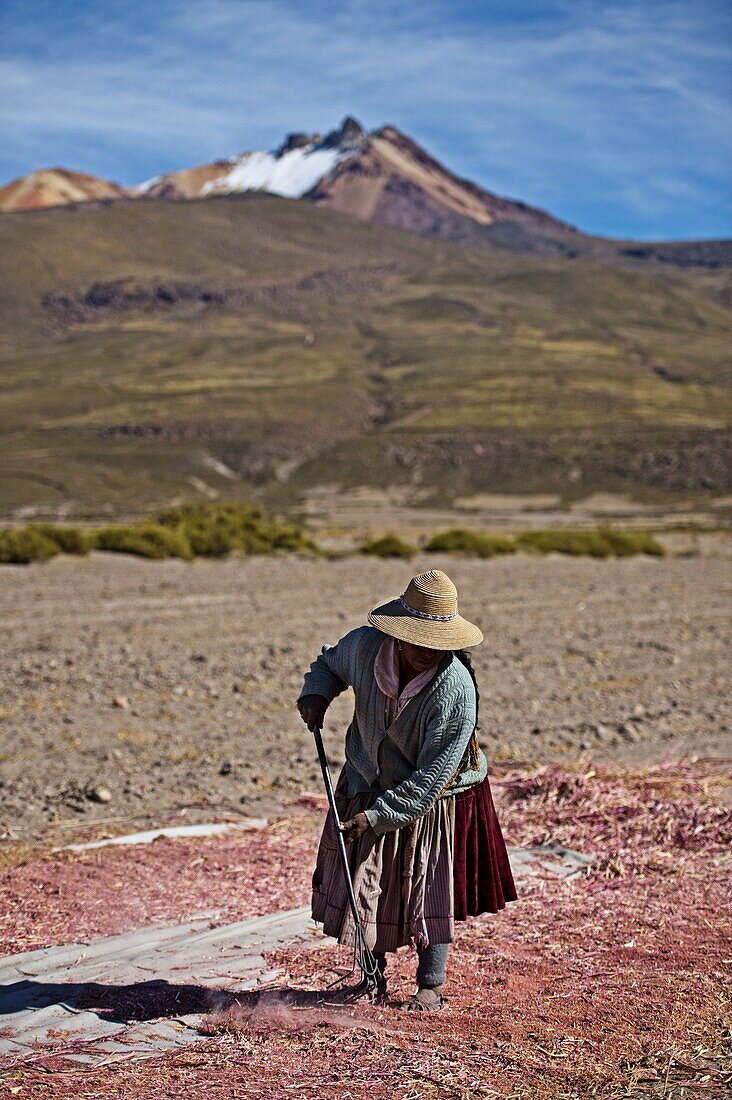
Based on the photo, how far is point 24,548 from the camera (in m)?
22.3

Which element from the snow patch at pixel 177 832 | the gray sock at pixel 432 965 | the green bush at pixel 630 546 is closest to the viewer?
the gray sock at pixel 432 965

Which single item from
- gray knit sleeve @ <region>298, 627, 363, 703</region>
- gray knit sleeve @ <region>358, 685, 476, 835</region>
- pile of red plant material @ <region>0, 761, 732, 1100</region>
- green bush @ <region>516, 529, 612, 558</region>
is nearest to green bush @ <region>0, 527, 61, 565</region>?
green bush @ <region>516, 529, 612, 558</region>

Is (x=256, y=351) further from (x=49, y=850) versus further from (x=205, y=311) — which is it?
(x=49, y=850)

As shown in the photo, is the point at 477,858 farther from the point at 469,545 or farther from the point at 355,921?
the point at 469,545

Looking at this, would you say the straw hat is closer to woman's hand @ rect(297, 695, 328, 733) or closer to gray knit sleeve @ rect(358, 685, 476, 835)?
gray knit sleeve @ rect(358, 685, 476, 835)

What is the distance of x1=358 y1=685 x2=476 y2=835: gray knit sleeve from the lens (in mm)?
4395

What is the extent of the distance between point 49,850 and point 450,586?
3.25m

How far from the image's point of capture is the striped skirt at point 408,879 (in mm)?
4547

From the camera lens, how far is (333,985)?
4.97 meters

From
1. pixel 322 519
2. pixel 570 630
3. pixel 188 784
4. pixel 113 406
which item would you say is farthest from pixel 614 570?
pixel 113 406

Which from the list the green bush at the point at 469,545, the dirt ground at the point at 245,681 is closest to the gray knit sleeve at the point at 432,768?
the dirt ground at the point at 245,681

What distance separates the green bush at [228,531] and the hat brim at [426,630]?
21.2m

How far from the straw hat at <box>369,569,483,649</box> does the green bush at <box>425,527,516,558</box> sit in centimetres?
2385

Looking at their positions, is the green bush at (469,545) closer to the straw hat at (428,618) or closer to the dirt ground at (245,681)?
the dirt ground at (245,681)
